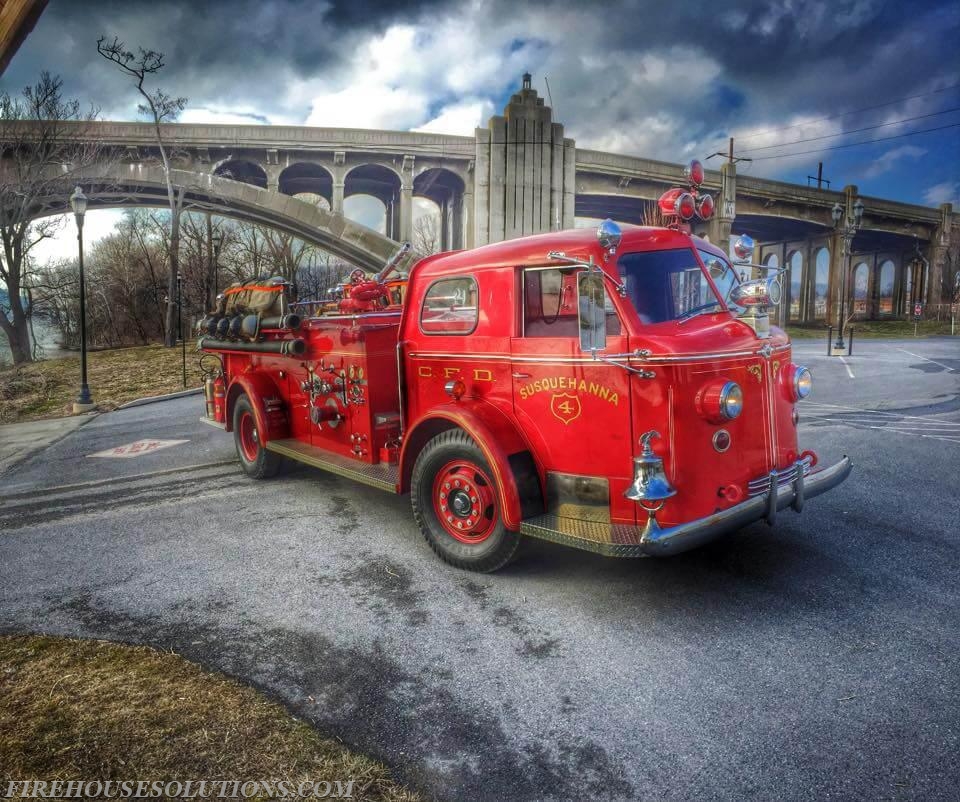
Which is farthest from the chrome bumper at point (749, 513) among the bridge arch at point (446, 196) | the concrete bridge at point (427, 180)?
the bridge arch at point (446, 196)

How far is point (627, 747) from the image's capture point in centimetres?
268

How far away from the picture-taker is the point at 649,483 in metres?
3.49

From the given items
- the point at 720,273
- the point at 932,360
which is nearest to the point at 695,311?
the point at 720,273

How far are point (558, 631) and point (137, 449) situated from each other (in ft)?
26.0

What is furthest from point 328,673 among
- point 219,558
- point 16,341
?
point 16,341

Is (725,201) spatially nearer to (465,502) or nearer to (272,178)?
(272,178)

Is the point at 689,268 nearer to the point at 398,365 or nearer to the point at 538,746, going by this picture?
the point at 398,365

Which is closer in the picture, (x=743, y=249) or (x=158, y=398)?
(x=743, y=249)

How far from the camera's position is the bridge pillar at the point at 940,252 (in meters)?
64.9

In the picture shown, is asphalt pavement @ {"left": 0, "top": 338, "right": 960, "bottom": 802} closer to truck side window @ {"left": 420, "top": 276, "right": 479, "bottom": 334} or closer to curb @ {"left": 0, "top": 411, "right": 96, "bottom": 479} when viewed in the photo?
truck side window @ {"left": 420, "top": 276, "right": 479, "bottom": 334}

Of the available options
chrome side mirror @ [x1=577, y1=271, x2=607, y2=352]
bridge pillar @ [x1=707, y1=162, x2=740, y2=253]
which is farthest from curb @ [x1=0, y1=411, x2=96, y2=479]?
bridge pillar @ [x1=707, y1=162, x2=740, y2=253]

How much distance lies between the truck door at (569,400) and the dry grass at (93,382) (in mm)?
12976

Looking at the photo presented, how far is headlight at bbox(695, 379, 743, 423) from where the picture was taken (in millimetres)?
3666

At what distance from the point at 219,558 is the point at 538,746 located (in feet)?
10.5
